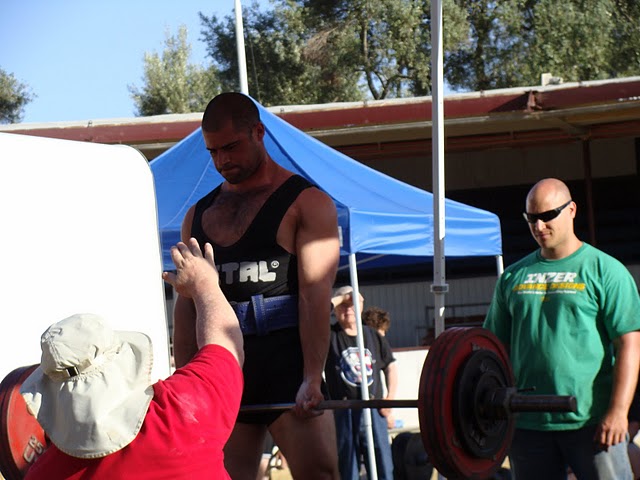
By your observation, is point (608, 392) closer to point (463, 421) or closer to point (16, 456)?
point (463, 421)

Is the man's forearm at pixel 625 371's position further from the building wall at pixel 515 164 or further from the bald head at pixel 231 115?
the building wall at pixel 515 164

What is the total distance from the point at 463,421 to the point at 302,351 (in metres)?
0.68

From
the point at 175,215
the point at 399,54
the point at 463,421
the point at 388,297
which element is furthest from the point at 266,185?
the point at 399,54

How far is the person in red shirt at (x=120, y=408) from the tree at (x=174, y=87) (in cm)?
3036

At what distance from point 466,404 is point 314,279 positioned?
0.70 meters

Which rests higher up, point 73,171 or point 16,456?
point 73,171

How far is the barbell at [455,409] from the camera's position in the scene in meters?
3.03

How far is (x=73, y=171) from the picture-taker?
3.66m

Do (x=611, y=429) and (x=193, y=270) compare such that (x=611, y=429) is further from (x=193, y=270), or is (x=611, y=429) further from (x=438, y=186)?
(x=193, y=270)

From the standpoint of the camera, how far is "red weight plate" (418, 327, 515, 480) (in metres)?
3.04

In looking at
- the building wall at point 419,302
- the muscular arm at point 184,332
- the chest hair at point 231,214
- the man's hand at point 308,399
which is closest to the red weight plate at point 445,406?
the man's hand at point 308,399

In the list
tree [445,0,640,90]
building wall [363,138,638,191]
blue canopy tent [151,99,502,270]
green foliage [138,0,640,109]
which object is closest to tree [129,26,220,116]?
green foliage [138,0,640,109]

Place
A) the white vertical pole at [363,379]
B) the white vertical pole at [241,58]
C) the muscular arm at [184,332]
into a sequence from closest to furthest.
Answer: the muscular arm at [184,332] < the white vertical pole at [363,379] < the white vertical pole at [241,58]

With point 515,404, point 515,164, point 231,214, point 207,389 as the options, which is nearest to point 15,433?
point 207,389
